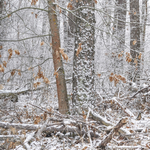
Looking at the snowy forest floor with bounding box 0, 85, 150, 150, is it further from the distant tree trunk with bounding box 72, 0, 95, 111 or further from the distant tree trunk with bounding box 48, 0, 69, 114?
the distant tree trunk with bounding box 48, 0, 69, 114

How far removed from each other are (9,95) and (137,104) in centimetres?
359

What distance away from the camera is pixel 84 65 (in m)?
4.05

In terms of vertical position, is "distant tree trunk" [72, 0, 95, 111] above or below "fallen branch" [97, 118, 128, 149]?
above

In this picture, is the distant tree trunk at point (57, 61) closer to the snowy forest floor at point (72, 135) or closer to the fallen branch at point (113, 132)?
the snowy forest floor at point (72, 135)

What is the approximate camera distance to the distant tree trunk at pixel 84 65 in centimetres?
404

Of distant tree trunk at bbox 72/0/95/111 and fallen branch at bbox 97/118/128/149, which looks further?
distant tree trunk at bbox 72/0/95/111

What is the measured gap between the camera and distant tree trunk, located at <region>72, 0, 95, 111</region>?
4035 mm

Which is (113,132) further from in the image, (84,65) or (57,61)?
(57,61)

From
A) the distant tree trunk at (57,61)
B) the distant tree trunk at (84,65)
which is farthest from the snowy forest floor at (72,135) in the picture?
the distant tree trunk at (57,61)

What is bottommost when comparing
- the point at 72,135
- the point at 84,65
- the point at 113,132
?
the point at 72,135

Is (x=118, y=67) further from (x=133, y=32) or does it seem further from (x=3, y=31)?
(x=3, y=31)

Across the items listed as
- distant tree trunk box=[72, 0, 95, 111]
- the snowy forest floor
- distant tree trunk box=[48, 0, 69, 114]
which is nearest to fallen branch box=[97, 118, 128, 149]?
the snowy forest floor

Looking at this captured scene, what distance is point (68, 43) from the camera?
8.48 metres

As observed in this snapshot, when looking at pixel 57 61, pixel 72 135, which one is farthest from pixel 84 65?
pixel 72 135
